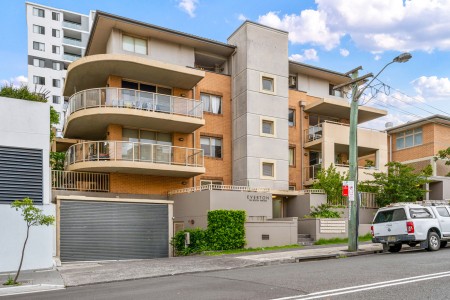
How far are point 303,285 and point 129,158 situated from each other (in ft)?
47.8

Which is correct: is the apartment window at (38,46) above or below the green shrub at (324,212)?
above

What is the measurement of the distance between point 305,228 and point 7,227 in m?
14.6

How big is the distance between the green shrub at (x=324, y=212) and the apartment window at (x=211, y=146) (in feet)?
21.6

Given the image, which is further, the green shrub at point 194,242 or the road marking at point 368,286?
the green shrub at point 194,242

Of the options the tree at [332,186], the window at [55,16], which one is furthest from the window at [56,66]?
the tree at [332,186]

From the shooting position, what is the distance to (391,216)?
17594mm

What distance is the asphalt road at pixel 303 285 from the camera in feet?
28.6

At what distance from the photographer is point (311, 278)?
10.9 meters

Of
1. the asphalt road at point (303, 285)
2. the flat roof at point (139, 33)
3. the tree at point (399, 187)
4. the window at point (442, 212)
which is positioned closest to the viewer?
the asphalt road at point (303, 285)

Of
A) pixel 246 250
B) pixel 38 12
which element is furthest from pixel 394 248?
pixel 38 12

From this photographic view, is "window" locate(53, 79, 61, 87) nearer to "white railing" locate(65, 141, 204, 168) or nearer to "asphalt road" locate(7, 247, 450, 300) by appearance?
"white railing" locate(65, 141, 204, 168)

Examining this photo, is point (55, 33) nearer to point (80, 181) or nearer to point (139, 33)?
point (139, 33)

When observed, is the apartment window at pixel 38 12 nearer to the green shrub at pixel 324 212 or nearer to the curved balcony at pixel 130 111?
the curved balcony at pixel 130 111

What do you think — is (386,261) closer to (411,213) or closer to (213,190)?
(411,213)
